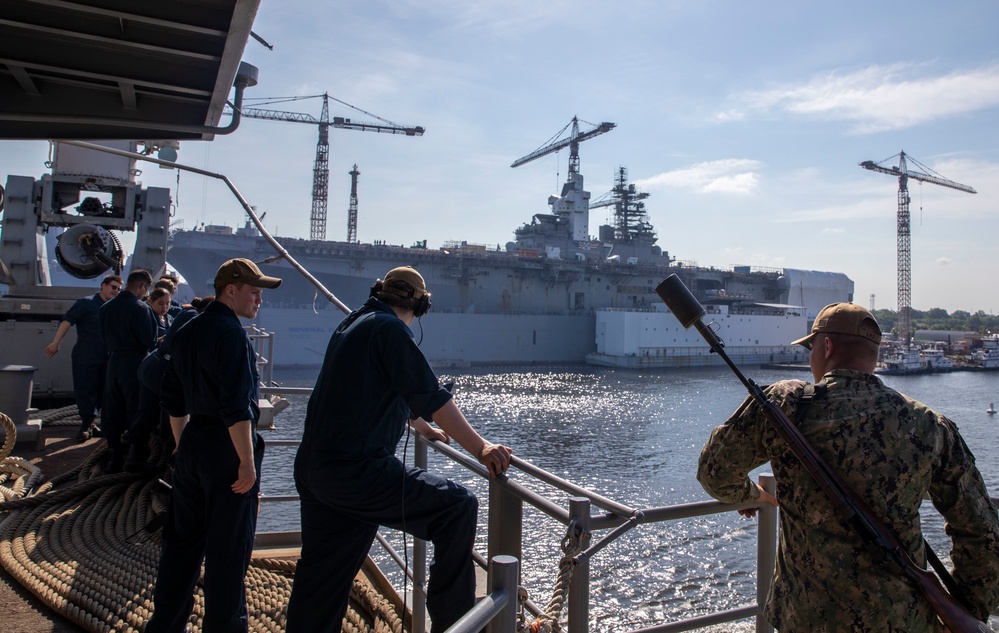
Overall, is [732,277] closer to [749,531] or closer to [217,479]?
[749,531]

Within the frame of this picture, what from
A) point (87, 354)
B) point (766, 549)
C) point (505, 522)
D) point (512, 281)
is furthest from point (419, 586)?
point (512, 281)

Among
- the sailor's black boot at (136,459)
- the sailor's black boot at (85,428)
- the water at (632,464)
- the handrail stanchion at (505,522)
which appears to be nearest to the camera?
the handrail stanchion at (505,522)

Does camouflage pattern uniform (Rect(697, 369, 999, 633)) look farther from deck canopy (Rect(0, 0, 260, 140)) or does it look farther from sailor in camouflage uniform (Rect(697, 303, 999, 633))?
deck canopy (Rect(0, 0, 260, 140))

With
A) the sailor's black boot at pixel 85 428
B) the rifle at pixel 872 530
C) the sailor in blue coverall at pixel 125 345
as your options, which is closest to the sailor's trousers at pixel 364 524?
the rifle at pixel 872 530

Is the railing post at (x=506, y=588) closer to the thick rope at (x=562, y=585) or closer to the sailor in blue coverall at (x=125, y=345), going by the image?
the thick rope at (x=562, y=585)

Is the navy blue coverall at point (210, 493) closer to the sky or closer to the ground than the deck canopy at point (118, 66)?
closer to the ground

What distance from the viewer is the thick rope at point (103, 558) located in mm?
2752

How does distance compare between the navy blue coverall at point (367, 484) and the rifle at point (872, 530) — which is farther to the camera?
the navy blue coverall at point (367, 484)

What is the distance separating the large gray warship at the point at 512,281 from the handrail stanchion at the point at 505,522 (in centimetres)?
2713

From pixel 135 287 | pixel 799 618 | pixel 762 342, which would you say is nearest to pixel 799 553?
pixel 799 618

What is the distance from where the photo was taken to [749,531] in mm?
10688

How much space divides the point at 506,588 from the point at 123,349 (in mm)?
4455

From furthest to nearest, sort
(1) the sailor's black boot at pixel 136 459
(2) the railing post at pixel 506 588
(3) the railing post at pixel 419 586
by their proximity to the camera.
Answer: (1) the sailor's black boot at pixel 136 459
(3) the railing post at pixel 419 586
(2) the railing post at pixel 506 588

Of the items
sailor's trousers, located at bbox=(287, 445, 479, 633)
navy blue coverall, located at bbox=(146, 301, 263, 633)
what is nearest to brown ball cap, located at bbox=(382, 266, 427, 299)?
sailor's trousers, located at bbox=(287, 445, 479, 633)
